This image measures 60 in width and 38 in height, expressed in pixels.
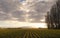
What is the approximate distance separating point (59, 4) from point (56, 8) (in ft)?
6.61

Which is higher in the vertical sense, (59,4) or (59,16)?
(59,4)

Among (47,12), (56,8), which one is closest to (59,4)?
(56,8)

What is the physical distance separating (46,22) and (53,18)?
3.61 meters

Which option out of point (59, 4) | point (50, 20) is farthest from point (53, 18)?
point (59, 4)

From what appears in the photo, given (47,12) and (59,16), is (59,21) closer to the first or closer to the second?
(59,16)

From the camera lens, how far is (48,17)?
67.2 m

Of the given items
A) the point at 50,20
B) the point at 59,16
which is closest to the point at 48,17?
the point at 50,20

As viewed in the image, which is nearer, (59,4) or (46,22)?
(59,4)

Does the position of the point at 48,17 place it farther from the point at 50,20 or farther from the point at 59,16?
the point at 59,16

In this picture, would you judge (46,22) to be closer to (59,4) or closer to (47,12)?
(47,12)

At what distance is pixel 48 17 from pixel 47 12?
7.99 ft

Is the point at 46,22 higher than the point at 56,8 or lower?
lower

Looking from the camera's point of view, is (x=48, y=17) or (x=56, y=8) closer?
(x=56, y=8)

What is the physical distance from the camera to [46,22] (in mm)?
67625
